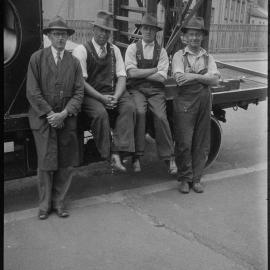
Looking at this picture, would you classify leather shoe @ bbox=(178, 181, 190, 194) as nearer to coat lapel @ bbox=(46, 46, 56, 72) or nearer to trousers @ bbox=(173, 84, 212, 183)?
trousers @ bbox=(173, 84, 212, 183)

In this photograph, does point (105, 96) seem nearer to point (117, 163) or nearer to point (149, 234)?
point (117, 163)

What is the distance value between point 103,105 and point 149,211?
1160 millimetres

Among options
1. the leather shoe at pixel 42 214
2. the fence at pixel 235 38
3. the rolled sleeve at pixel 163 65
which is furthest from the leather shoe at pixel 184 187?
the fence at pixel 235 38

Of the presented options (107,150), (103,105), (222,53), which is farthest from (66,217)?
(222,53)

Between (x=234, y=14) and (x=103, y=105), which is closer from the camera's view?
(x=103, y=105)

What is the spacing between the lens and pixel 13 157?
448cm

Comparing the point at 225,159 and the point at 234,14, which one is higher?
the point at 234,14

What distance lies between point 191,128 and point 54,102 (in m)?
1.65

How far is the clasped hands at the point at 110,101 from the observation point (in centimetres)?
459

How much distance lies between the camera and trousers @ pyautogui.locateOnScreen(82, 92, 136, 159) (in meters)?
4.50

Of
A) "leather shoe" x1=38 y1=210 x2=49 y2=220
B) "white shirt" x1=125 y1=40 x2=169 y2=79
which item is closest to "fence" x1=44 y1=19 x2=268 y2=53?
"white shirt" x1=125 y1=40 x2=169 y2=79

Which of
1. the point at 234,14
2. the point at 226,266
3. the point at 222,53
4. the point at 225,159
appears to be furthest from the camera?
the point at 234,14

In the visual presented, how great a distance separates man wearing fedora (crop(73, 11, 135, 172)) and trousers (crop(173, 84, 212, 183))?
0.64 meters

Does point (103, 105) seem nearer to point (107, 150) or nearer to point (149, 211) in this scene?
point (107, 150)
